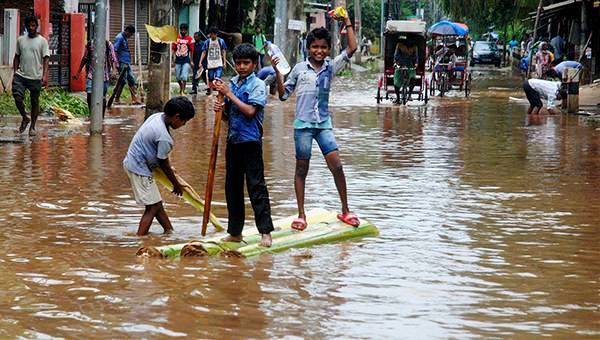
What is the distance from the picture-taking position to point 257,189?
27.9 ft

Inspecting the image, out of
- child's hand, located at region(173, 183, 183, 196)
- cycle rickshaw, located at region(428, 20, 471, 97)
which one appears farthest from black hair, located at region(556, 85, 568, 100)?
child's hand, located at region(173, 183, 183, 196)

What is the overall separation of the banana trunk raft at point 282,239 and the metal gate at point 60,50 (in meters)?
17.6

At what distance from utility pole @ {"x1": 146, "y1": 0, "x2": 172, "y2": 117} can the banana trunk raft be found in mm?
10564

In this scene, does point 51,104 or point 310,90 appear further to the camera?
point 51,104

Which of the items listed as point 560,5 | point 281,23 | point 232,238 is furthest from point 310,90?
point 560,5

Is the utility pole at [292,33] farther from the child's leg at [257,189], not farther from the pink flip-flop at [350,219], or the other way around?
the child's leg at [257,189]

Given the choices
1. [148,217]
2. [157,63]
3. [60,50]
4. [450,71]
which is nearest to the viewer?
[148,217]

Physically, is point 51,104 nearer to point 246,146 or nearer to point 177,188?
point 177,188

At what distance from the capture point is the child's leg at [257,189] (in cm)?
846

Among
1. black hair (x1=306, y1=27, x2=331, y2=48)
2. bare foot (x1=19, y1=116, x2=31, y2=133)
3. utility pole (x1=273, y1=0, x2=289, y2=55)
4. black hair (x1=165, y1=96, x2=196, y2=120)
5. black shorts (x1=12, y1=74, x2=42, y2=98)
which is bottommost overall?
bare foot (x1=19, y1=116, x2=31, y2=133)

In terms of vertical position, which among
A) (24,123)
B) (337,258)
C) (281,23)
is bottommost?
(337,258)

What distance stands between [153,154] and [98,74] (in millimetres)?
8927

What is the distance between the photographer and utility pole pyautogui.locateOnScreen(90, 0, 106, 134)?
17.5 metres

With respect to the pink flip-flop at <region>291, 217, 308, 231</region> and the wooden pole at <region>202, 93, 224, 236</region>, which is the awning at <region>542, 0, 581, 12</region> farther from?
the wooden pole at <region>202, 93, 224, 236</region>
